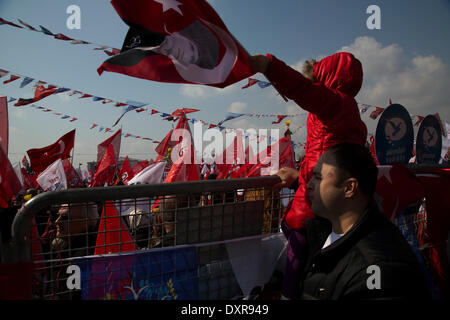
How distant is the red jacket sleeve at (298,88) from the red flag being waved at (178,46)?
0.15 meters

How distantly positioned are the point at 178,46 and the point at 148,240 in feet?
4.01

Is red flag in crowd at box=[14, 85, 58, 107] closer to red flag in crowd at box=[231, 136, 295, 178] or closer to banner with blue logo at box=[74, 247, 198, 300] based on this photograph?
red flag in crowd at box=[231, 136, 295, 178]

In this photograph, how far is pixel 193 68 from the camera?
1.58 m

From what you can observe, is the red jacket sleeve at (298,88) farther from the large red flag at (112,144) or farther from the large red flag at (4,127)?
the large red flag at (112,144)

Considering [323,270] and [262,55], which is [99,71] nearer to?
[262,55]

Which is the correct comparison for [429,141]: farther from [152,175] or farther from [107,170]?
[107,170]

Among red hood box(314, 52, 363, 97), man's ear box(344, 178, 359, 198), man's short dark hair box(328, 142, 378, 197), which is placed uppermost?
red hood box(314, 52, 363, 97)

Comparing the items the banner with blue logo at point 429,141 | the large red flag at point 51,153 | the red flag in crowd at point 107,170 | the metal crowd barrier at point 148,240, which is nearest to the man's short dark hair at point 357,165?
the metal crowd barrier at point 148,240

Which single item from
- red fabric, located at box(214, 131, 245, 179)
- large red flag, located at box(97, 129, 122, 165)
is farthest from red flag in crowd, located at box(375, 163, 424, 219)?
large red flag, located at box(97, 129, 122, 165)

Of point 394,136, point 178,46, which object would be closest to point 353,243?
point 178,46

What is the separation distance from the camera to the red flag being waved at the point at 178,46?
148 cm

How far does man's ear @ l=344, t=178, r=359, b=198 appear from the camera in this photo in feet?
5.25

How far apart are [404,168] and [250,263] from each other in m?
1.90

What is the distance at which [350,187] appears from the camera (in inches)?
63.4
